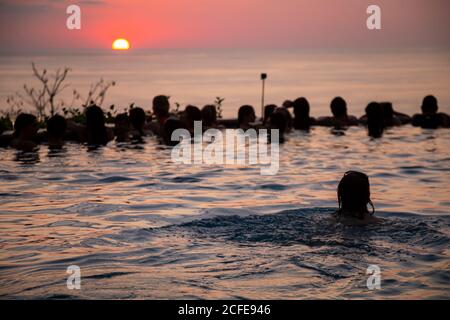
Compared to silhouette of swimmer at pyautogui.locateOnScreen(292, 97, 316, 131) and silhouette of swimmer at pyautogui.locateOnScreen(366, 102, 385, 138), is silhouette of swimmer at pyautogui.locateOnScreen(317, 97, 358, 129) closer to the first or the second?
silhouette of swimmer at pyautogui.locateOnScreen(292, 97, 316, 131)

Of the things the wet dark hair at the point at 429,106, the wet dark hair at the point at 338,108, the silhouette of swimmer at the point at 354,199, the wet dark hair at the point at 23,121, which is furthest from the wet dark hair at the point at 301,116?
the silhouette of swimmer at the point at 354,199

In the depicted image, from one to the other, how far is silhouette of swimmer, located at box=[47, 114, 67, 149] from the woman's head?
1.34 ft

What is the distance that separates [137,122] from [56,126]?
115 inches

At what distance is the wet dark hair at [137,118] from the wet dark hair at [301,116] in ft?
15.6

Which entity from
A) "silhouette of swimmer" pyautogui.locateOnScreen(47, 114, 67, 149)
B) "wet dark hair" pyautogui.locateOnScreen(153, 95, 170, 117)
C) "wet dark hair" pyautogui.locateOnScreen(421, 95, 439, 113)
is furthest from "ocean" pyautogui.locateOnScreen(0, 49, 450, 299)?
"wet dark hair" pyautogui.locateOnScreen(421, 95, 439, 113)

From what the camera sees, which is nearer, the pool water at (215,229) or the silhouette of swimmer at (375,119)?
the pool water at (215,229)

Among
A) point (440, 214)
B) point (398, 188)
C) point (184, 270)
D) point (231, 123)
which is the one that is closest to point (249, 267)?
point (184, 270)

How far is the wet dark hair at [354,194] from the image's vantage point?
368 inches

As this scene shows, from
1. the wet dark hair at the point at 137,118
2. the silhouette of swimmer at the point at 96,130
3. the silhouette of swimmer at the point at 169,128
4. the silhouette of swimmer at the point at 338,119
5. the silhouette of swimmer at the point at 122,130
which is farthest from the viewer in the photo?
the silhouette of swimmer at the point at 338,119

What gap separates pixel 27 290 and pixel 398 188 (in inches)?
324

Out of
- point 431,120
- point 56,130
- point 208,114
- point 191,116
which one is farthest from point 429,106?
point 56,130

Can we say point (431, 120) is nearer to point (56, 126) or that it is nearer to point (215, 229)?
point (56, 126)

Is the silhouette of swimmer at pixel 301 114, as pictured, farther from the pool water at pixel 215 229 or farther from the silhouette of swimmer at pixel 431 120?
the pool water at pixel 215 229

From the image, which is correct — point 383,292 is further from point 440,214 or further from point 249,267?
point 440,214
